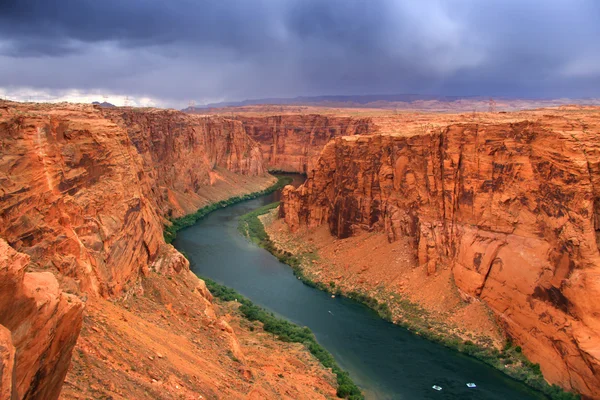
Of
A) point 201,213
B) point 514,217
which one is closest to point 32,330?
point 514,217

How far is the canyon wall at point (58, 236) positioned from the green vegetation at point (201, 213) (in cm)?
1844

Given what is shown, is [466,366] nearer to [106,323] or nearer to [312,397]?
[312,397]

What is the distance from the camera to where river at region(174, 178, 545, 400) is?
28.3 m

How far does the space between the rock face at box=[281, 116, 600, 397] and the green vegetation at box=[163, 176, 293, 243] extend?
25.6 meters

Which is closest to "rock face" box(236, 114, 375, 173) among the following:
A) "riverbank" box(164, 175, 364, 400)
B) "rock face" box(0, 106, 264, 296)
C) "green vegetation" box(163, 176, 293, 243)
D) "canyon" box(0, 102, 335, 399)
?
"green vegetation" box(163, 176, 293, 243)

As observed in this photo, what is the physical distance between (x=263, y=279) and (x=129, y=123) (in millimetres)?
31366

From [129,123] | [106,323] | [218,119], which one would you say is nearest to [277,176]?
[218,119]

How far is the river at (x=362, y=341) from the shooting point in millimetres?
28297

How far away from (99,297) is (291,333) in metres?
15.2

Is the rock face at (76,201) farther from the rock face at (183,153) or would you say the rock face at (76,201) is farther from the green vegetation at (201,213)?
the rock face at (183,153)

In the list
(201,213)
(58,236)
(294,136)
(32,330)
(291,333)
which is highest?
(32,330)

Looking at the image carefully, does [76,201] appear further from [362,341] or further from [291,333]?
[362,341]

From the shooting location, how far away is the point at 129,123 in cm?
6262

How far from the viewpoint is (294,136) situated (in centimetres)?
11700
